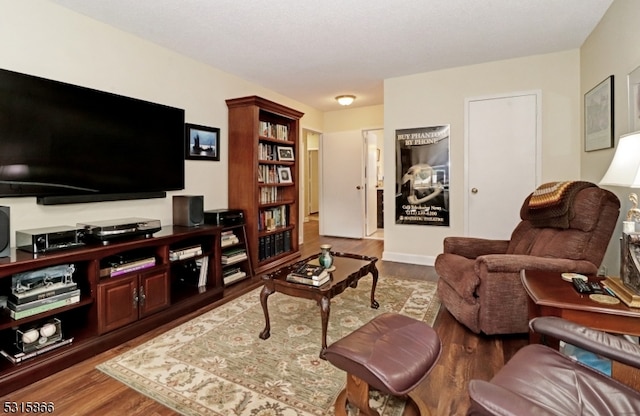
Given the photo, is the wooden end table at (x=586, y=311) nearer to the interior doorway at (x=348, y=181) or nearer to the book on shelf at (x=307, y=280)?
the book on shelf at (x=307, y=280)

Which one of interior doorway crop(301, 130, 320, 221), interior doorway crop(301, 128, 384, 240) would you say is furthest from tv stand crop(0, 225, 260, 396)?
interior doorway crop(301, 130, 320, 221)

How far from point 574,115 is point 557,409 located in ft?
11.8

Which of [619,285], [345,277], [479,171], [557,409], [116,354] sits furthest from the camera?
[479,171]

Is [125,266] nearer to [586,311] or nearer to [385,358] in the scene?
[385,358]

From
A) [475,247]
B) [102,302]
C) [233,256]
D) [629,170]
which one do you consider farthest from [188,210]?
[629,170]

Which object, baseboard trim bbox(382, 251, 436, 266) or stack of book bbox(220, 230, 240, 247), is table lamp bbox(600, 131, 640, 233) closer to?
baseboard trim bbox(382, 251, 436, 266)

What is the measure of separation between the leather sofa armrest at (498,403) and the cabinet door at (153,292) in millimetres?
2319

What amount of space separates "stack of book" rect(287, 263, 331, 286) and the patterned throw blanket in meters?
1.66

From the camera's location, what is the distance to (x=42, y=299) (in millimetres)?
1931

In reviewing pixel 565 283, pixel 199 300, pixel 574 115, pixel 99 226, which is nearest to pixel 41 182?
pixel 99 226

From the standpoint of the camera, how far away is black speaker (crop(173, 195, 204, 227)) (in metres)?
3.12

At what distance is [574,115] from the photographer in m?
3.53

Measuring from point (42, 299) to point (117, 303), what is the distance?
428mm

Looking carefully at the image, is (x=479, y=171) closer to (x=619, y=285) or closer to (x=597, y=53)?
(x=597, y=53)
